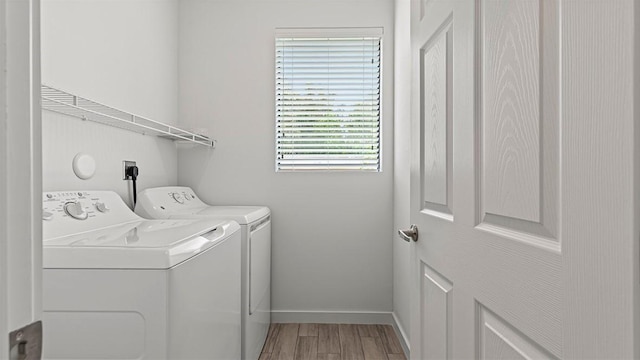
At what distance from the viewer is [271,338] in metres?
2.45

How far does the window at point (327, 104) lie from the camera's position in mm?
2734

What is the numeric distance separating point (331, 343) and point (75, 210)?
1.64 metres

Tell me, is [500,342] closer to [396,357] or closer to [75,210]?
[75,210]

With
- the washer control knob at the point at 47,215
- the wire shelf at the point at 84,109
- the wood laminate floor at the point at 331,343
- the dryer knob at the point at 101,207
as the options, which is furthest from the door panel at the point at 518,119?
the wood laminate floor at the point at 331,343

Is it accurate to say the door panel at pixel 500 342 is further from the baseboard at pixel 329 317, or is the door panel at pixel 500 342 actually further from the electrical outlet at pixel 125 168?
the baseboard at pixel 329 317

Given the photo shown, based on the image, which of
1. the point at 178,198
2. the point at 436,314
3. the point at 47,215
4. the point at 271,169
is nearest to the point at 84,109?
the point at 47,215

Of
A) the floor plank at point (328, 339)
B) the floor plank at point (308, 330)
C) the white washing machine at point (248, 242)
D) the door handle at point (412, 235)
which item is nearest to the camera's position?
the door handle at point (412, 235)

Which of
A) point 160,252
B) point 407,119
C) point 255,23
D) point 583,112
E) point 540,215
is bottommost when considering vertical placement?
Answer: point 160,252

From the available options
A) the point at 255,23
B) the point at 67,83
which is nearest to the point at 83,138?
the point at 67,83

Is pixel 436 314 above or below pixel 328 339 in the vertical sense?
above

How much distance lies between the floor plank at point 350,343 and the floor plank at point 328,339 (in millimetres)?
28

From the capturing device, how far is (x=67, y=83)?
153 centimetres

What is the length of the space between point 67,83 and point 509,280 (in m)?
1.69

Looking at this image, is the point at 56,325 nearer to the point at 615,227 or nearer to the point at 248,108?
the point at 615,227
